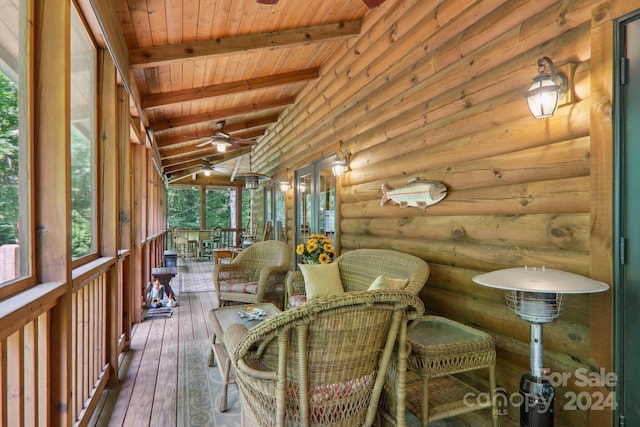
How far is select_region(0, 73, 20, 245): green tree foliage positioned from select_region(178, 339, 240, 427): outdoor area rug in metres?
1.61

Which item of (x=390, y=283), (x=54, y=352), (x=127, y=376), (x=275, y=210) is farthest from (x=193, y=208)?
(x=54, y=352)

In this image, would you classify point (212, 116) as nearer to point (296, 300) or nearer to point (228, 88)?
point (228, 88)

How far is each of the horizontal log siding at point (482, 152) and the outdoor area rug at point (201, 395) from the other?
5.76 ft

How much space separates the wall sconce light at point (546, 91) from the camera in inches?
73.0

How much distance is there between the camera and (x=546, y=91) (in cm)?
185

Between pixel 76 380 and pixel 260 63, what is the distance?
382 centimetres

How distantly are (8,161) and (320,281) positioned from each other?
2.50 m

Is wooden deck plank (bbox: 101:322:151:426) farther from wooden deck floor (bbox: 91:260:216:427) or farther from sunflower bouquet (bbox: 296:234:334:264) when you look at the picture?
sunflower bouquet (bbox: 296:234:334:264)

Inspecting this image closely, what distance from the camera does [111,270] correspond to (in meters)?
2.78

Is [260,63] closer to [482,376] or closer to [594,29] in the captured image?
[594,29]

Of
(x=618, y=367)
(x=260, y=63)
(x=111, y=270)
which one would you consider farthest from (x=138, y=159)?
(x=618, y=367)

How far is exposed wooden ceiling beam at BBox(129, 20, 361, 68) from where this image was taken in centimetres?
327

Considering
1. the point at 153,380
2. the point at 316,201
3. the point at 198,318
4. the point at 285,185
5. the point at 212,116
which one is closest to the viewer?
the point at 153,380

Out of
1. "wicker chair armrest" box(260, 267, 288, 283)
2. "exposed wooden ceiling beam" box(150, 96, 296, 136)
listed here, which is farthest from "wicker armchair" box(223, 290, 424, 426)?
"exposed wooden ceiling beam" box(150, 96, 296, 136)
